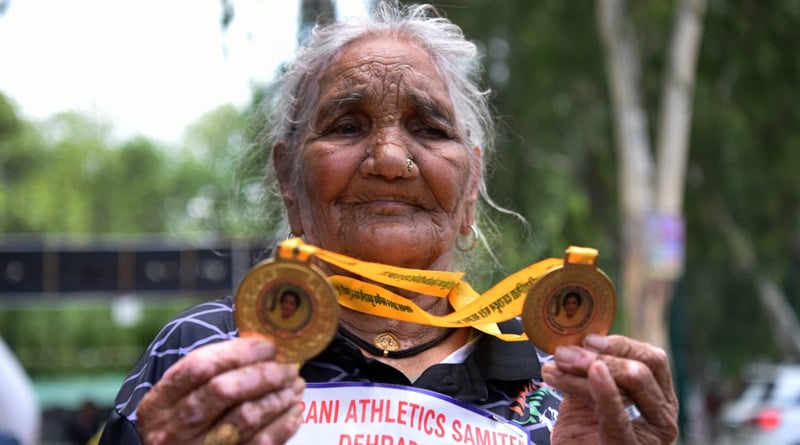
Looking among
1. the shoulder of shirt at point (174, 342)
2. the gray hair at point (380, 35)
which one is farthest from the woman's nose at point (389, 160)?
the shoulder of shirt at point (174, 342)

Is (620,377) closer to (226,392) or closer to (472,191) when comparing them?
(226,392)

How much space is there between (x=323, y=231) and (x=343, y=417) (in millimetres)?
423

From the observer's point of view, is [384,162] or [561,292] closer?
[561,292]

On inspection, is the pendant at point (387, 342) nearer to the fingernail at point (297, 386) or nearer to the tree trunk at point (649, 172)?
the fingernail at point (297, 386)

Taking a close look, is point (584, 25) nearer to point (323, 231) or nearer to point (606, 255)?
point (606, 255)

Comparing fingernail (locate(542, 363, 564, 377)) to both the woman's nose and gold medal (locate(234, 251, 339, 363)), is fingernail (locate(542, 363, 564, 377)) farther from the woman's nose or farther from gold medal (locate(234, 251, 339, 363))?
the woman's nose

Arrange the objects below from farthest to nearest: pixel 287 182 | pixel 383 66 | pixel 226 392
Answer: pixel 287 182
pixel 383 66
pixel 226 392

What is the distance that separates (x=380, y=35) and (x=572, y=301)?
85cm

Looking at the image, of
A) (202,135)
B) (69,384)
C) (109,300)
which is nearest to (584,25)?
(109,300)

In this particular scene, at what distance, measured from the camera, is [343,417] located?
1.87 m

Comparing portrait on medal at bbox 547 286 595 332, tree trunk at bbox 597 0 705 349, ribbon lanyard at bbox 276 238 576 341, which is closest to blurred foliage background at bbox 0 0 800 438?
tree trunk at bbox 597 0 705 349

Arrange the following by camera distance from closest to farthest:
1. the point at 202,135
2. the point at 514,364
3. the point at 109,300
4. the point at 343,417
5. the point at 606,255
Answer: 1. the point at 343,417
2. the point at 514,364
3. the point at 109,300
4. the point at 606,255
5. the point at 202,135

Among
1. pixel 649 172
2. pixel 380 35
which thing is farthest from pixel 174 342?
pixel 649 172

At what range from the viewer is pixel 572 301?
1672mm
